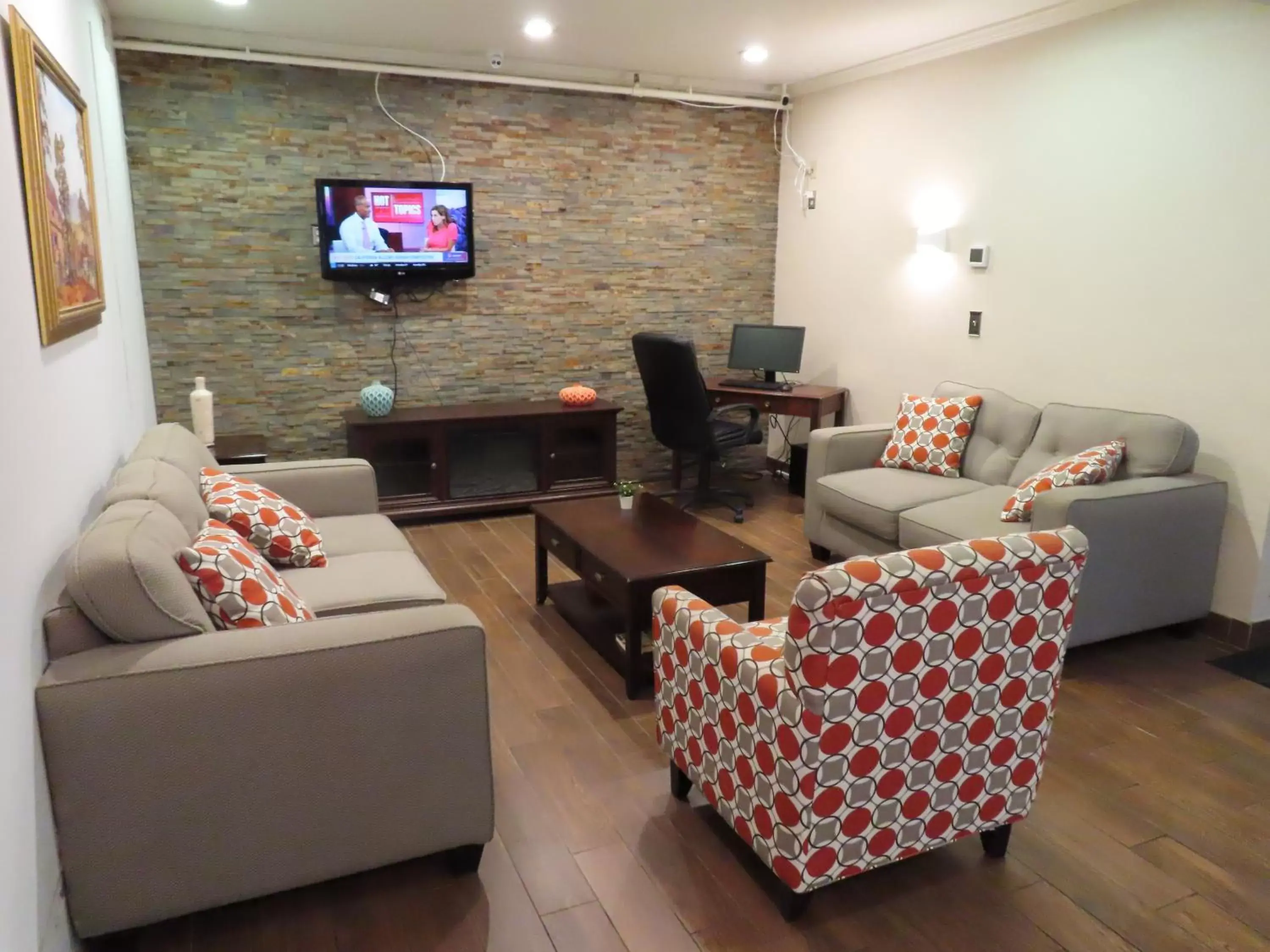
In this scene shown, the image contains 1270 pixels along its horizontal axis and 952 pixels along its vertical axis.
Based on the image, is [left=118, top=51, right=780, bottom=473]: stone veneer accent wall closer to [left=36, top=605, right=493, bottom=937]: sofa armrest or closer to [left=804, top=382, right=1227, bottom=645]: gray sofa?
[left=804, top=382, right=1227, bottom=645]: gray sofa

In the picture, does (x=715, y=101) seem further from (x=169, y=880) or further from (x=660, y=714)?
(x=169, y=880)

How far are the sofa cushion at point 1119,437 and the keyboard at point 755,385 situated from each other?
173 cm

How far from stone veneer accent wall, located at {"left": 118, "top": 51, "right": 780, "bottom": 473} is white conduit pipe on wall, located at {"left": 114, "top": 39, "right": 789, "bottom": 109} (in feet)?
0.23

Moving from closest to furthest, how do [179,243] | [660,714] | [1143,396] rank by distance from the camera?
[660,714]
[1143,396]
[179,243]

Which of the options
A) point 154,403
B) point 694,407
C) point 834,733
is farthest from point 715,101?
point 834,733

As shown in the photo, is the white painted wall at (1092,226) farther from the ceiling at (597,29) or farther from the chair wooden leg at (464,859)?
the chair wooden leg at (464,859)

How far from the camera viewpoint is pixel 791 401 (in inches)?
205

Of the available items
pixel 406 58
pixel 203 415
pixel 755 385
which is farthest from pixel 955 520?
pixel 406 58

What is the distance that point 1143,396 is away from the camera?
3729mm

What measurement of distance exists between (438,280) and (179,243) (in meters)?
1.34

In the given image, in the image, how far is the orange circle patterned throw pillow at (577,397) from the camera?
5250 millimetres

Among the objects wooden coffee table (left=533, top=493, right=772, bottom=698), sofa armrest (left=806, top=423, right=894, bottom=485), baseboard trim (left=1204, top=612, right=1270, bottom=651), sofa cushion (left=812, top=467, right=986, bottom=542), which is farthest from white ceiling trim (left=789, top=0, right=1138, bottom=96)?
wooden coffee table (left=533, top=493, right=772, bottom=698)

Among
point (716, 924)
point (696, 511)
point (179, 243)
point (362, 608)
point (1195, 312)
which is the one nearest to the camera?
point (716, 924)

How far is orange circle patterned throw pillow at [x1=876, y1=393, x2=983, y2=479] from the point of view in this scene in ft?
13.8
